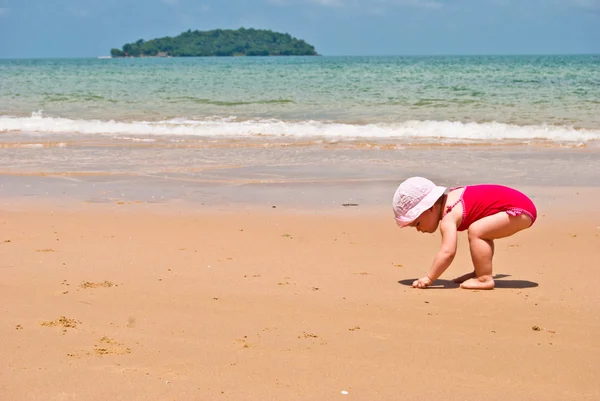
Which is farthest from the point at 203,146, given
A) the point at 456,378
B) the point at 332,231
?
the point at 456,378

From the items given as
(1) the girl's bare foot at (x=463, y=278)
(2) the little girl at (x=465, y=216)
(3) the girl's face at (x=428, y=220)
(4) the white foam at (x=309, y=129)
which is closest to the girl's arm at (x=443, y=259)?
(2) the little girl at (x=465, y=216)

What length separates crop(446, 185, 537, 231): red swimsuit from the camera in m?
5.12

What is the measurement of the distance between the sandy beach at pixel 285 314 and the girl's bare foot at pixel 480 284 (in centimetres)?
10

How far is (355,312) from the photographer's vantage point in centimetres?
432

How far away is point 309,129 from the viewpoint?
680 inches

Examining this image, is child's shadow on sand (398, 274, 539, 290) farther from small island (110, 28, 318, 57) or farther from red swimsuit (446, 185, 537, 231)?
small island (110, 28, 318, 57)

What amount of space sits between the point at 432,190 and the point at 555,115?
15.2m

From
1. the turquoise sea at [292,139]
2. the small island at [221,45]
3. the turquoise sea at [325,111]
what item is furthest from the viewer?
the small island at [221,45]

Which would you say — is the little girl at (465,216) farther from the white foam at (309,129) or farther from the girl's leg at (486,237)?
the white foam at (309,129)

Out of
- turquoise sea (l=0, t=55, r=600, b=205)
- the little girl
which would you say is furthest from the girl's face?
turquoise sea (l=0, t=55, r=600, b=205)

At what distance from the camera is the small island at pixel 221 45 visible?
146 m

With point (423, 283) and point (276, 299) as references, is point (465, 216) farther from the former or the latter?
point (276, 299)

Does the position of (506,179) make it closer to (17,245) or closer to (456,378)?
(17,245)

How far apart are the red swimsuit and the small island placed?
142725 millimetres
